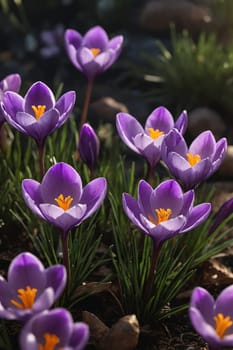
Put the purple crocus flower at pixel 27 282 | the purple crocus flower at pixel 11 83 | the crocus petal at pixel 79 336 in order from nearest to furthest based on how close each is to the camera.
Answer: the crocus petal at pixel 79 336
the purple crocus flower at pixel 27 282
the purple crocus flower at pixel 11 83

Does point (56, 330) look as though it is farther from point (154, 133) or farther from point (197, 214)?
point (154, 133)

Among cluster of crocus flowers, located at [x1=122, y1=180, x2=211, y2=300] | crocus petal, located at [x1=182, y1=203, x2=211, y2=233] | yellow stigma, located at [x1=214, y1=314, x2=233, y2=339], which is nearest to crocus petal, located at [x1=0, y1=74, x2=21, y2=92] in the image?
cluster of crocus flowers, located at [x1=122, y1=180, x2=211, y2=300]

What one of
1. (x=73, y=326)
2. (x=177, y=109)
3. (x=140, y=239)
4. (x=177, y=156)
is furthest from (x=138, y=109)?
(x=73, y=326)

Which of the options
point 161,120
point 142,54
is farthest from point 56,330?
point 142,54

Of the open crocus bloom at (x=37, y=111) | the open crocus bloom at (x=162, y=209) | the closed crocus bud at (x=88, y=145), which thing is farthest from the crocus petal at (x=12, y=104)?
the open crocus bloom at (x=162, y=209)

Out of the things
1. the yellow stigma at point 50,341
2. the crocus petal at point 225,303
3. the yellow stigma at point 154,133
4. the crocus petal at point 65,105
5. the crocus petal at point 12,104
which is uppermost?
the crocus petal at point 12,104

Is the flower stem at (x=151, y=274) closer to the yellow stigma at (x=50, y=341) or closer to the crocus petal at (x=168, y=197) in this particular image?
the crocus petal at (x=168, y=197)
